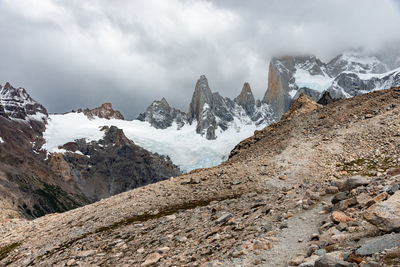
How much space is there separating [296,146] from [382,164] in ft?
35.2

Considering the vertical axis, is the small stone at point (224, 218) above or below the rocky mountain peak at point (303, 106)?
below

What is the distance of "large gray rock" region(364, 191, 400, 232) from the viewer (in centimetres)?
1107

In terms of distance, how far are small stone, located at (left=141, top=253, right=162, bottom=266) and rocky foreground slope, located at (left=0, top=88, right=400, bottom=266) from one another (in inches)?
2.7

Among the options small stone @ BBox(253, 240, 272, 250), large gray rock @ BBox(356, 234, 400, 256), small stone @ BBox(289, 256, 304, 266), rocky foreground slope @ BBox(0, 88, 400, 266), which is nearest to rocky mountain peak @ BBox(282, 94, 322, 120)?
rocky foreground slope @ BBox(0, 88, 400, 266)

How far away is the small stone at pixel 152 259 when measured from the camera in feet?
50.7

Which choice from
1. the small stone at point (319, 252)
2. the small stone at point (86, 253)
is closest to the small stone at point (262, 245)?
the small stone at point (319, 252)

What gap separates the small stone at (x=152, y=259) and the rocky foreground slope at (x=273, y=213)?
0.07 m

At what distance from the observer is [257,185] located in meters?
30.5

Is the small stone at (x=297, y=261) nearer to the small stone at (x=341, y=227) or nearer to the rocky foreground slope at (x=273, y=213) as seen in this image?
the rocky foreground slope at (x=273, y=213)

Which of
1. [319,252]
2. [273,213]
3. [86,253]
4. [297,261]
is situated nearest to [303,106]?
[273,213]

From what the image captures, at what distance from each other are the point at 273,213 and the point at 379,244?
780cm

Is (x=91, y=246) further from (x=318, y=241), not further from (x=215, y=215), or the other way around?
(x=318, y=241)

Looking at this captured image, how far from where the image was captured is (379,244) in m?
9.84

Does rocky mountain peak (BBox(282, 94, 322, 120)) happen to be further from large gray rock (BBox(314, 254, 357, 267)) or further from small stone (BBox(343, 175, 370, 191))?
large gray rock (BBox(314, 254, 357, 267))
